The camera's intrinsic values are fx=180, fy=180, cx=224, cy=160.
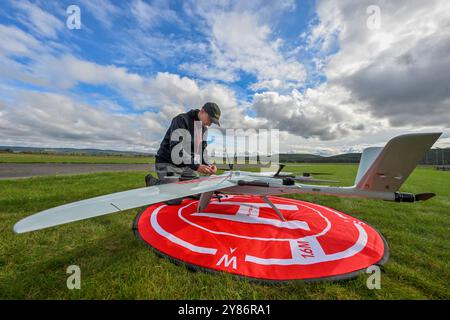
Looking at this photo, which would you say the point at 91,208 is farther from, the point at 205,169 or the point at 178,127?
the point at 178,127

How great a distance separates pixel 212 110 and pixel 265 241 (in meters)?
4.02

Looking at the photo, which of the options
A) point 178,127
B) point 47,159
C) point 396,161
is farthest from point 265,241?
point 47,159

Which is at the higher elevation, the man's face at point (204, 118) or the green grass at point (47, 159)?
the man's face at point (204, 118)

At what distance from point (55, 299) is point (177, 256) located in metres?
1.70

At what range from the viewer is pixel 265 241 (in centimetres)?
394

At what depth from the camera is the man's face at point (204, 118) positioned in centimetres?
585

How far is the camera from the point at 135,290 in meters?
2.54

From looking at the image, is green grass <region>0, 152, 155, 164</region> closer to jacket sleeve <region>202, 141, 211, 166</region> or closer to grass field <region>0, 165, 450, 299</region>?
jacket sleeve <region>202, 141, 211, 166</region>

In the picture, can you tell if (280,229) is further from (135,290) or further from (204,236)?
(135,290)

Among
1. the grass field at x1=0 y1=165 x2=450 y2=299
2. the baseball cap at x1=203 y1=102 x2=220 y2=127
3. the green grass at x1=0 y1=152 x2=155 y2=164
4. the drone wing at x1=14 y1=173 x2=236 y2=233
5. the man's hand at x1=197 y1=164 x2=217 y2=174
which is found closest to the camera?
the drone wing at x1=14 y1=173 x2=236 y2=233

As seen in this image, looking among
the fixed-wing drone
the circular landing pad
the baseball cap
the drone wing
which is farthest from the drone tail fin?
the baseball cap

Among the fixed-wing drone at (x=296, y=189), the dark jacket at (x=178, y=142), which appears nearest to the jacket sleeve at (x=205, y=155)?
the dark jacket at (x=178, y=142)

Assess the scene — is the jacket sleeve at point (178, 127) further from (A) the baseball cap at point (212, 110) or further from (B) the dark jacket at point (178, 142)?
(A) the baseball cap at point (212, 110)

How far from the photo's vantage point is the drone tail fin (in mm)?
3115
